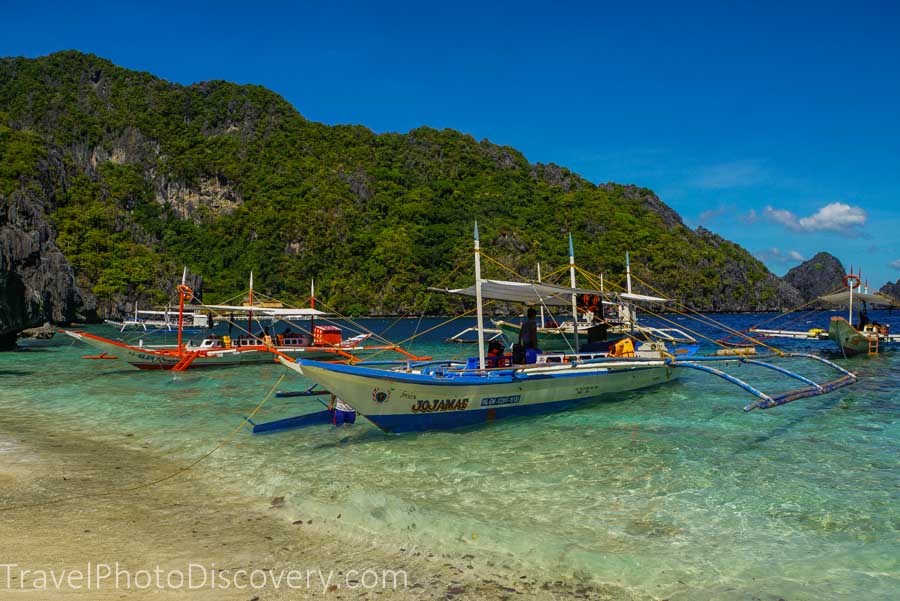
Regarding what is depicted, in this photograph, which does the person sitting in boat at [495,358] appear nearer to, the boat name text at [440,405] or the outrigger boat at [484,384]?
the outrigger boat at [484,384]

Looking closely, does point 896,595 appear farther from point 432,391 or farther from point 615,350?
point 615,350

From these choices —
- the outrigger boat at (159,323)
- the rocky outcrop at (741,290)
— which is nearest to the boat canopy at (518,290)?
the outrigger boat at (159,323)

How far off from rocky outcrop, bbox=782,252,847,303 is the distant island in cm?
50

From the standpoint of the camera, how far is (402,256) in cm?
13112

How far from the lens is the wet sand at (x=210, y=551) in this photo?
18.6 ft

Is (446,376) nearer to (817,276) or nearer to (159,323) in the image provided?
(159,323)

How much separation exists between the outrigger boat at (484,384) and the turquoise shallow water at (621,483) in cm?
48

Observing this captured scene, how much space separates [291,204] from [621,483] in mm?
148837

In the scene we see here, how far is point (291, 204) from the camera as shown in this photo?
148 m

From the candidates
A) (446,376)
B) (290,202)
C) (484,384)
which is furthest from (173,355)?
(290,202)

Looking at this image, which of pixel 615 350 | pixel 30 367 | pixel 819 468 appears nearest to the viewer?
pixel 819 468

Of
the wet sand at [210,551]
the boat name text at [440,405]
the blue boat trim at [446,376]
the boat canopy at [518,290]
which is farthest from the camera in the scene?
the boat canopy at [518,290]

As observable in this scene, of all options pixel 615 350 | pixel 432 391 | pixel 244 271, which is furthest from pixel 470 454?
pixel 244 271

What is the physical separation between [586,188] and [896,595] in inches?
6646
